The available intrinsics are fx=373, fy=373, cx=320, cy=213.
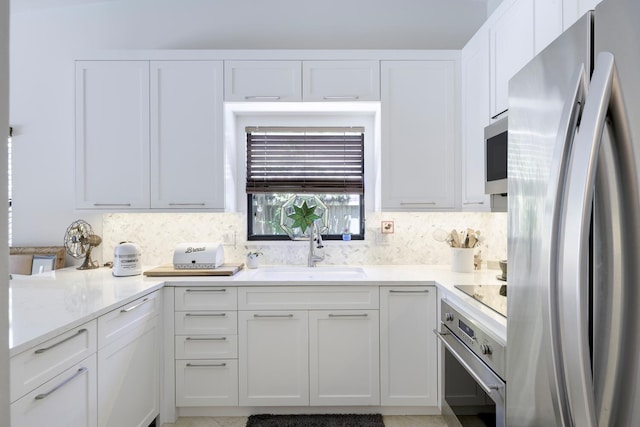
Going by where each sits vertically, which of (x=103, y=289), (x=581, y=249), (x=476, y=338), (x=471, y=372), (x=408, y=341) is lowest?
(x=408, y=341)

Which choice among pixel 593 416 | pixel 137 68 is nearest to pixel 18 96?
pixel 137 68

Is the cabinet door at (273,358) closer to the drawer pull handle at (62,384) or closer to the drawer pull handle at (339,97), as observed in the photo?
the drawer pull handle at (62,384)

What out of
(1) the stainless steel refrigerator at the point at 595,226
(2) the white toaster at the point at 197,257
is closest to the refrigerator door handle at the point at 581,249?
(1) the stainless steel refrigerator at the point at 595,226

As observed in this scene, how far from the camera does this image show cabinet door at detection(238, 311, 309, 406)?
2.22 m

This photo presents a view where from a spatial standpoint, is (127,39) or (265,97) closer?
(265,97)

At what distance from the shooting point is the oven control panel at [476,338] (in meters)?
1.35

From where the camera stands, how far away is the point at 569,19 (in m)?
1.36

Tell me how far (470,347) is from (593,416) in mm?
Answer: 1086

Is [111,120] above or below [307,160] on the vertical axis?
above

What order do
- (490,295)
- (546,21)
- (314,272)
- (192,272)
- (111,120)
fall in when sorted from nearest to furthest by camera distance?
1. (546,21)
2. (490,295)
3. (192,272)
4. (111,120)
5. (314,272)

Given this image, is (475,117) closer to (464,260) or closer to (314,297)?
(464,260)

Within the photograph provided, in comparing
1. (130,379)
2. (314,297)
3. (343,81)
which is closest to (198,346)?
(130,379)

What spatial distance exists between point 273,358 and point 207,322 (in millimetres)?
448

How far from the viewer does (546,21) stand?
1.51 m
